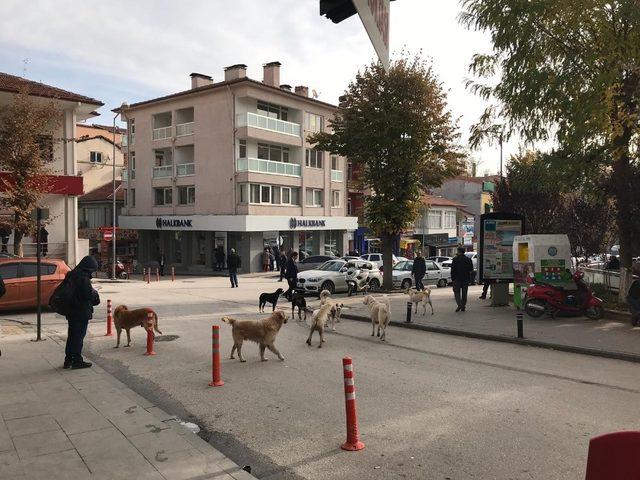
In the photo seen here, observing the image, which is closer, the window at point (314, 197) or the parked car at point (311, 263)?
the parked car at point (311, 263)

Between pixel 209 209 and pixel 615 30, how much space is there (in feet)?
95.6

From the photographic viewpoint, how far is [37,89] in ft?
81.1

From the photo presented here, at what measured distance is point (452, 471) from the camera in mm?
4664

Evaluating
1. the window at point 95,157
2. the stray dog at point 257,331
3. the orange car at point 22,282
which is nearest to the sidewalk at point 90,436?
the stray dog at point 257,331

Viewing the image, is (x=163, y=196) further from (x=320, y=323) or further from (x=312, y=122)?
(x=320, y=323)

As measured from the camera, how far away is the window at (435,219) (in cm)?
5636

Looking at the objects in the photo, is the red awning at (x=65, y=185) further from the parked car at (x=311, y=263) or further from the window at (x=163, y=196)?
the window at (x=163, y=196)

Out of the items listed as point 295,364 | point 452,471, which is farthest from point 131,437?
point 295,364

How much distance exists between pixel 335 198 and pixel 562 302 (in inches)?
1229

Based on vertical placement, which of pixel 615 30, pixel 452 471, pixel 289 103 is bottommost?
pixel 452 471

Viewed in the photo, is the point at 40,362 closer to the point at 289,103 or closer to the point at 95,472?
the point at 95,472

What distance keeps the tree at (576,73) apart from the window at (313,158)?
26.6m

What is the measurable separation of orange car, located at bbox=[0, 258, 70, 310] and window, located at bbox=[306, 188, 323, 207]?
87.9 feet

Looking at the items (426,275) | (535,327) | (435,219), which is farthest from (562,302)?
(435,219)
